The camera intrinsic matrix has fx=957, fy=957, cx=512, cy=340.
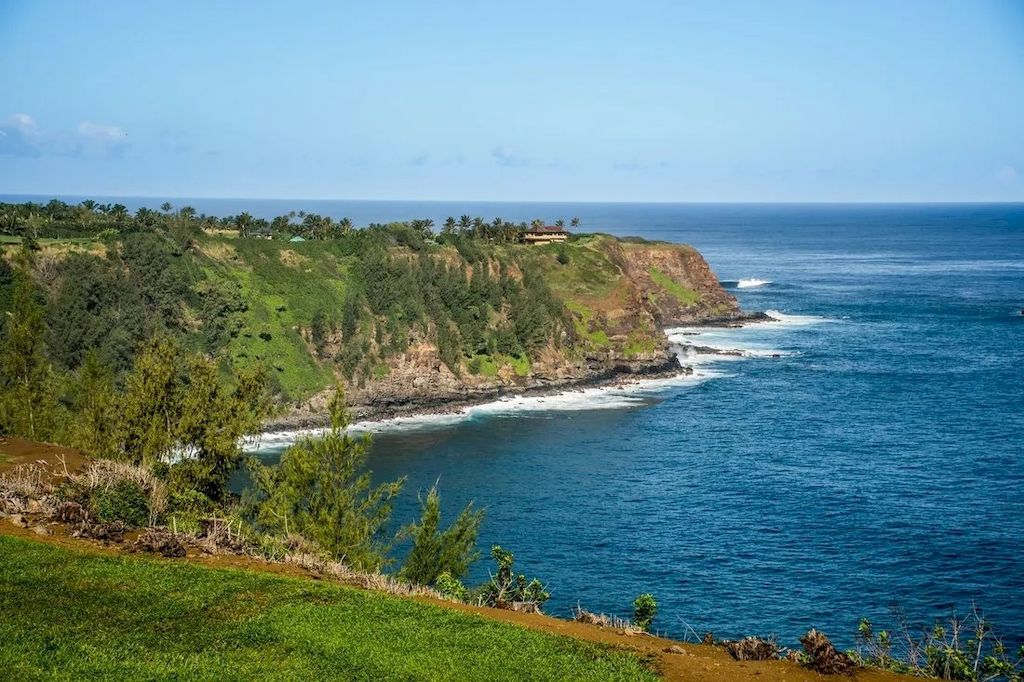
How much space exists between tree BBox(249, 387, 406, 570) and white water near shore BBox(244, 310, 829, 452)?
1306 inches

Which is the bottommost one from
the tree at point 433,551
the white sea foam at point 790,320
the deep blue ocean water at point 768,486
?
the deep blue ocean water at point 768,486

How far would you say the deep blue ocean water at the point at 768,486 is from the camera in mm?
50812

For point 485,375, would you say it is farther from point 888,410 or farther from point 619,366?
point 888,410

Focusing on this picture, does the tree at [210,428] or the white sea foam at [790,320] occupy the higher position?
the tree at [210,428]

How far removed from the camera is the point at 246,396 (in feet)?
148

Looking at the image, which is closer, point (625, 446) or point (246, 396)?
point (246, 396)

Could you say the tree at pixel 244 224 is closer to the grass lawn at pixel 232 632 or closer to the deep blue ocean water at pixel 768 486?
Result: the deep blue ocean water at pixel 768 486

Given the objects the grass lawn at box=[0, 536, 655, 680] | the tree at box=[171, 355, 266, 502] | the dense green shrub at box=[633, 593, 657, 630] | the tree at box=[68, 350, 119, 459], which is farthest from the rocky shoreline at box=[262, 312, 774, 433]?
the grass lawn at box=[0, 536, 655, 680]

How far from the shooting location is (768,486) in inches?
2741

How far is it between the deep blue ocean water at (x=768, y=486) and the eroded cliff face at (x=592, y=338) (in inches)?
257

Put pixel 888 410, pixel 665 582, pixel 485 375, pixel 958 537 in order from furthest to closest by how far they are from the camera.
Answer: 1. pixel 485 375
2. pixel 888 410
3. pixel 958 537
4. pixel 665 582

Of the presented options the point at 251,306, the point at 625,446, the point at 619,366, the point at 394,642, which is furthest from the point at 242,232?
the point at 394,642

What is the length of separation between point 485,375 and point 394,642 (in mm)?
84774

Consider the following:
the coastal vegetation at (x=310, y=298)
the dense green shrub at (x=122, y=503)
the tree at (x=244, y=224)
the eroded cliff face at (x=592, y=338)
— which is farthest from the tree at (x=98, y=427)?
the tree at (x=244, y=224)
